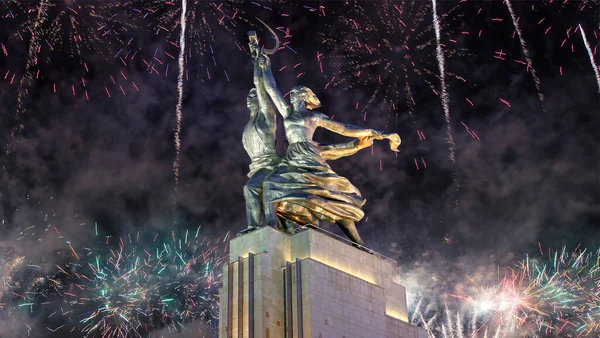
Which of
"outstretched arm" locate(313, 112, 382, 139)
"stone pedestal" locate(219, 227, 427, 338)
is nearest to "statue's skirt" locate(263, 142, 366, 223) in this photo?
"outstretched arm" locate(313, 112, 382, 139)

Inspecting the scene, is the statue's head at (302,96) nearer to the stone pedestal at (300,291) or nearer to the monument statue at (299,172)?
the monument statue at (299,172)

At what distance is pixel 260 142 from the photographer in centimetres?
2864

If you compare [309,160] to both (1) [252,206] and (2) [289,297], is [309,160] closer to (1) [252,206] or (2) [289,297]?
(1) [252,206]

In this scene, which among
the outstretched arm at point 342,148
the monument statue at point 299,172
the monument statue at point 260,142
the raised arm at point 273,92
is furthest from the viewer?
the outstretched arm at point 342,148

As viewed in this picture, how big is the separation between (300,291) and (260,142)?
21.4ft

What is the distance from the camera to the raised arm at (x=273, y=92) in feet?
93.9

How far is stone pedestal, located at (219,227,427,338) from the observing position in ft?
80.1

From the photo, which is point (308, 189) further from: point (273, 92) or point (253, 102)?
point (253, 102)

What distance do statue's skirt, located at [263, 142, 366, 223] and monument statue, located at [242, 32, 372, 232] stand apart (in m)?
0.56

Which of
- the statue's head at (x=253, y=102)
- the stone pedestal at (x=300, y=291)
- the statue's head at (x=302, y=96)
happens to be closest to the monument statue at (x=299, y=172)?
the statue's head at (x=302, y=96)

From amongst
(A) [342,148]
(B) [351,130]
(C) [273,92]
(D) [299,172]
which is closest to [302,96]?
(C) [273,92]

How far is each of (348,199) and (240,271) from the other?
5.44m

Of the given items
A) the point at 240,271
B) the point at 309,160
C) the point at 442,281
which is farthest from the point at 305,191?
the point at 442,281

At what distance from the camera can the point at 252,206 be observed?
2745 cm
